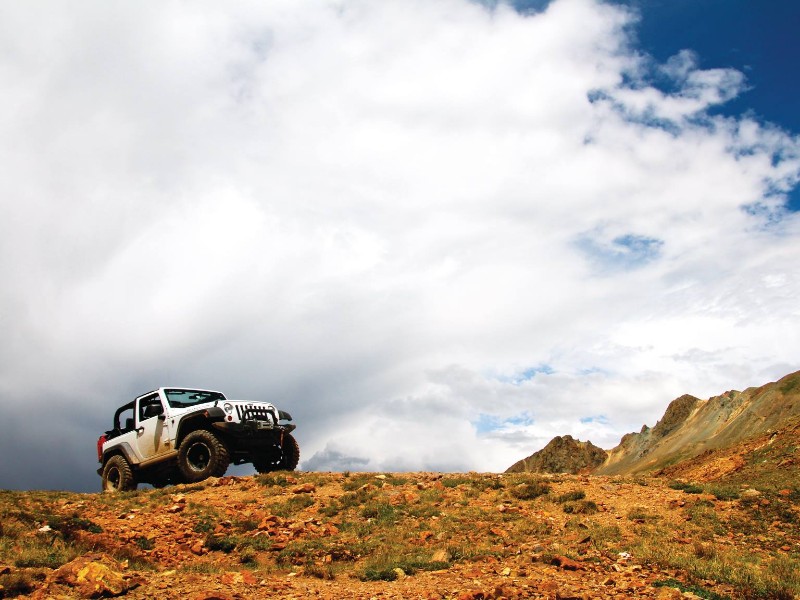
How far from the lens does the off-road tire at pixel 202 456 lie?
51.3ft

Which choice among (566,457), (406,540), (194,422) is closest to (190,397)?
(194,422)

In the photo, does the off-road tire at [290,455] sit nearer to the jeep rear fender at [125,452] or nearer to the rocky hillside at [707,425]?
the jeep rear fender at [125,452]

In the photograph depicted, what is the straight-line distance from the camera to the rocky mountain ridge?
36.1m

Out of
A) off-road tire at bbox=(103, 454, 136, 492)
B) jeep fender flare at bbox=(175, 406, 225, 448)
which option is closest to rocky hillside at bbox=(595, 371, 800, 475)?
jeep fender flare at bbox=(175, 406, 225, 448)

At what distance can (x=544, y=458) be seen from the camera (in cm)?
7344

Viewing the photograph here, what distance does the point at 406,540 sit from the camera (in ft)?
37.9

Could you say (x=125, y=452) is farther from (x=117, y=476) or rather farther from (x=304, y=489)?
(x=304, y=489)

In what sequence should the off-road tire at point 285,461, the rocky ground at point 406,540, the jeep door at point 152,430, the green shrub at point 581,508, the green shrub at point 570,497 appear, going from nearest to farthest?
the rocky ground at point 406,540 < the green shrub at point 581,508 < the green shrub at point 570,497 < the jeep door at point 152,430 < the off-road tire at point 285,461

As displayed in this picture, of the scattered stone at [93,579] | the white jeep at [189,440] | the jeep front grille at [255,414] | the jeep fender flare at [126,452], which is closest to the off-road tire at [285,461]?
the white jeep at [189,440]

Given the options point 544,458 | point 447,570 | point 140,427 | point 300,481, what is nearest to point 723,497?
point 447,570

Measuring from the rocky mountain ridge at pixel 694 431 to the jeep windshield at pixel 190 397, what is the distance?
25.7 meters

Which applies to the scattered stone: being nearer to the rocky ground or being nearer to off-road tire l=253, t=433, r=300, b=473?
the rocky ground

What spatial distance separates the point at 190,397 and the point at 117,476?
11.5ft

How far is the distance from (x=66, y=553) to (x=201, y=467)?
7.04 m
